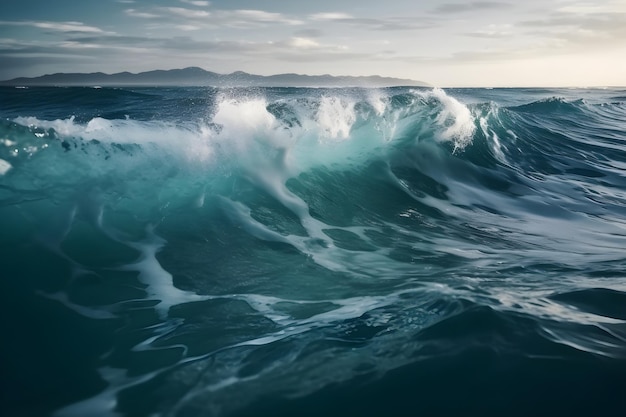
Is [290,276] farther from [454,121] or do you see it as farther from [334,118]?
[454,121]

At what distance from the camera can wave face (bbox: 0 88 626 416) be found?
2832 mm

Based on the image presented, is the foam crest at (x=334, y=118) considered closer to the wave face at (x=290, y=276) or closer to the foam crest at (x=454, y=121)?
the wave face at (x=290, y=276)

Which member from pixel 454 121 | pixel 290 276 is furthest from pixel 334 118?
pixel 290 276

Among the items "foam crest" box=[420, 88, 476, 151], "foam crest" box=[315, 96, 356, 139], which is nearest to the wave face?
"foam crest" box=[315, 96, 356, 139]

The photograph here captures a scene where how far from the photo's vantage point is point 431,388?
9.04ft

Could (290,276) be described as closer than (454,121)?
Yes

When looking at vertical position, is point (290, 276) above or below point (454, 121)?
below

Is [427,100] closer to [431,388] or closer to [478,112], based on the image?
[478,112]

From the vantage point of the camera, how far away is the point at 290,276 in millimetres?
4824

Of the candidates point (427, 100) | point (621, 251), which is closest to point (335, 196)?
point (621, 251)

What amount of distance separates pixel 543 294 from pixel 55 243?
16.9 feet

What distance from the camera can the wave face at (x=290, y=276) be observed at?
111 inches

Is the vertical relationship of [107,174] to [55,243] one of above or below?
above

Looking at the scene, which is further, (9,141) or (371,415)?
(9,141)
